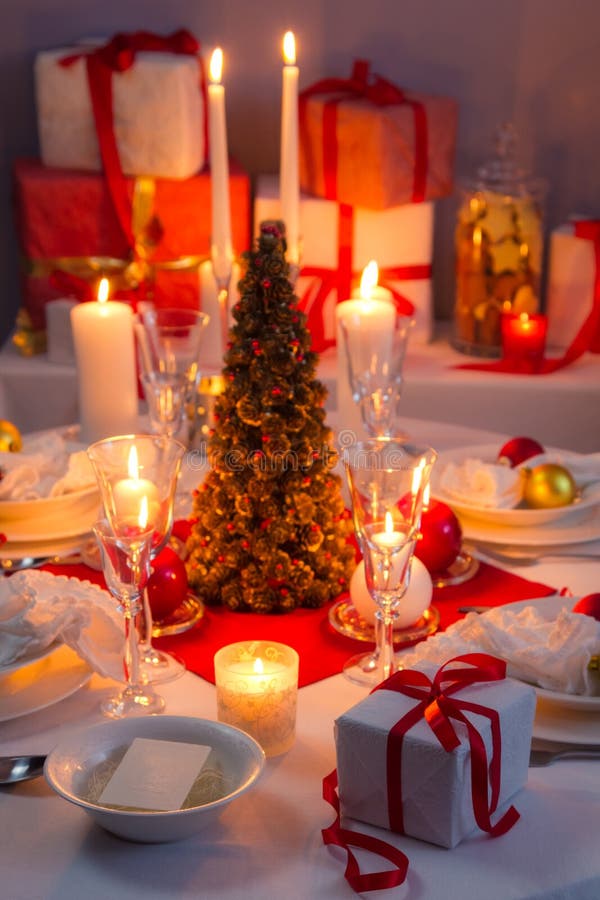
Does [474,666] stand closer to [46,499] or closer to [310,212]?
[46,499]

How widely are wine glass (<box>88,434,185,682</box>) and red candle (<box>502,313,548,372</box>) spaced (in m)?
1.37

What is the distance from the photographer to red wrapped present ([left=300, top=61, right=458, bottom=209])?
244 cm

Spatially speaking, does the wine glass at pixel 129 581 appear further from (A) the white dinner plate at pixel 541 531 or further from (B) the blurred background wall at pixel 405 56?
(B) the blurred background wall at pixel 405 56

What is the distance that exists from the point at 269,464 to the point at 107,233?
4.37ft

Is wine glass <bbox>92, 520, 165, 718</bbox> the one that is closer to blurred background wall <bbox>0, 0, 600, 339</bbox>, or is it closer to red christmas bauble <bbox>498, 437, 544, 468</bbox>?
red christmas bauble <bbox>498, 437, 544, 468</bbox>

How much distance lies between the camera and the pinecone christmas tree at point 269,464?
52.9 inches

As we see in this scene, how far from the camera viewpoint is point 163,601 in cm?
130

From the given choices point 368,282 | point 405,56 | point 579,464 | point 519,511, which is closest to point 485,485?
point 519,511

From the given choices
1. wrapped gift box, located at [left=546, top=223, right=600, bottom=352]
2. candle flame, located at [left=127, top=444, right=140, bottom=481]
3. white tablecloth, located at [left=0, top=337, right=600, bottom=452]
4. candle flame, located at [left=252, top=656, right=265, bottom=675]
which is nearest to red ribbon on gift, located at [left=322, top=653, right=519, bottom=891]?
candle flame, located at [left=252, top=656, right=265, bottom=675]

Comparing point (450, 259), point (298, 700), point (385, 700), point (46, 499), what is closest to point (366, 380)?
point (46, 499)

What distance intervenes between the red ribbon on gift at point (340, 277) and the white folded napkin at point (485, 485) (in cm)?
97

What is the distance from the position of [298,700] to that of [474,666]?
21cm

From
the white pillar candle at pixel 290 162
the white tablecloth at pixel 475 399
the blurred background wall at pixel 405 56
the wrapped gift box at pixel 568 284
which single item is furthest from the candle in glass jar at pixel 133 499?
the blurred background wall at pixel 405 56

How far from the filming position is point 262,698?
3.42 feet
